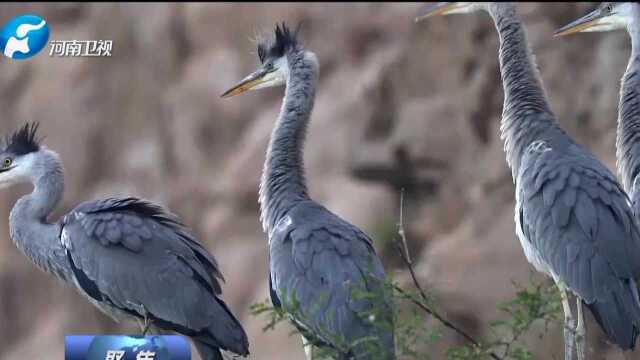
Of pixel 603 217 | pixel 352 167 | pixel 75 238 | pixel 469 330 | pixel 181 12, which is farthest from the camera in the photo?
pixel 181 12

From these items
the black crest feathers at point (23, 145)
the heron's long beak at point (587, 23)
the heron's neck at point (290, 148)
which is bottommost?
the black crest feathers at point (23, 145)

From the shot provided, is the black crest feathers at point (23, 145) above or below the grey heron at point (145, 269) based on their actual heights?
above

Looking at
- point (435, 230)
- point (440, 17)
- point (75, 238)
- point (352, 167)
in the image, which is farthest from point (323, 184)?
point (75, 238)

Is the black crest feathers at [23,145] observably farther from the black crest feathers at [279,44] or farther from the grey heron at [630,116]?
the grey heron at [630,116]

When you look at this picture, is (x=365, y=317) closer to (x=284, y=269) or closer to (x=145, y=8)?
(x=284, y=269)

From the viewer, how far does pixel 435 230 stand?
234 inches

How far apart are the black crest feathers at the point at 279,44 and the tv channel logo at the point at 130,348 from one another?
2.64ft

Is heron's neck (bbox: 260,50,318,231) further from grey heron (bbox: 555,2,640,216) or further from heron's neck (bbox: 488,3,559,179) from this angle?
grey heron (bbox: 555,2,640,216)

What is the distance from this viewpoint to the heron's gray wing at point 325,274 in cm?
290

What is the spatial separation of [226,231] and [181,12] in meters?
1.09

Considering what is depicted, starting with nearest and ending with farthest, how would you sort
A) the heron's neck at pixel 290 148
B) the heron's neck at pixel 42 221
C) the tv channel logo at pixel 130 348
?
the tv channel logo at pixel 130 348 → the heron's neck at pixel 290 148 → the heron's neck at pixel 42 221

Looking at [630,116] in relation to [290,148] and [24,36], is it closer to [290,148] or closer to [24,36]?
[290,148]

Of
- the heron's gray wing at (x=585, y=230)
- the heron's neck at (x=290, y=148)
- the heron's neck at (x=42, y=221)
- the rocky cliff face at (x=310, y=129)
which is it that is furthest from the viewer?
the rocky cliff face at (x=310, y=129)

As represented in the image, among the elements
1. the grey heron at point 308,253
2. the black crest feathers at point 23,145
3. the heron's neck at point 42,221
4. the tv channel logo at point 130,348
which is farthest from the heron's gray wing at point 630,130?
the black crest feathers at point 23,145
